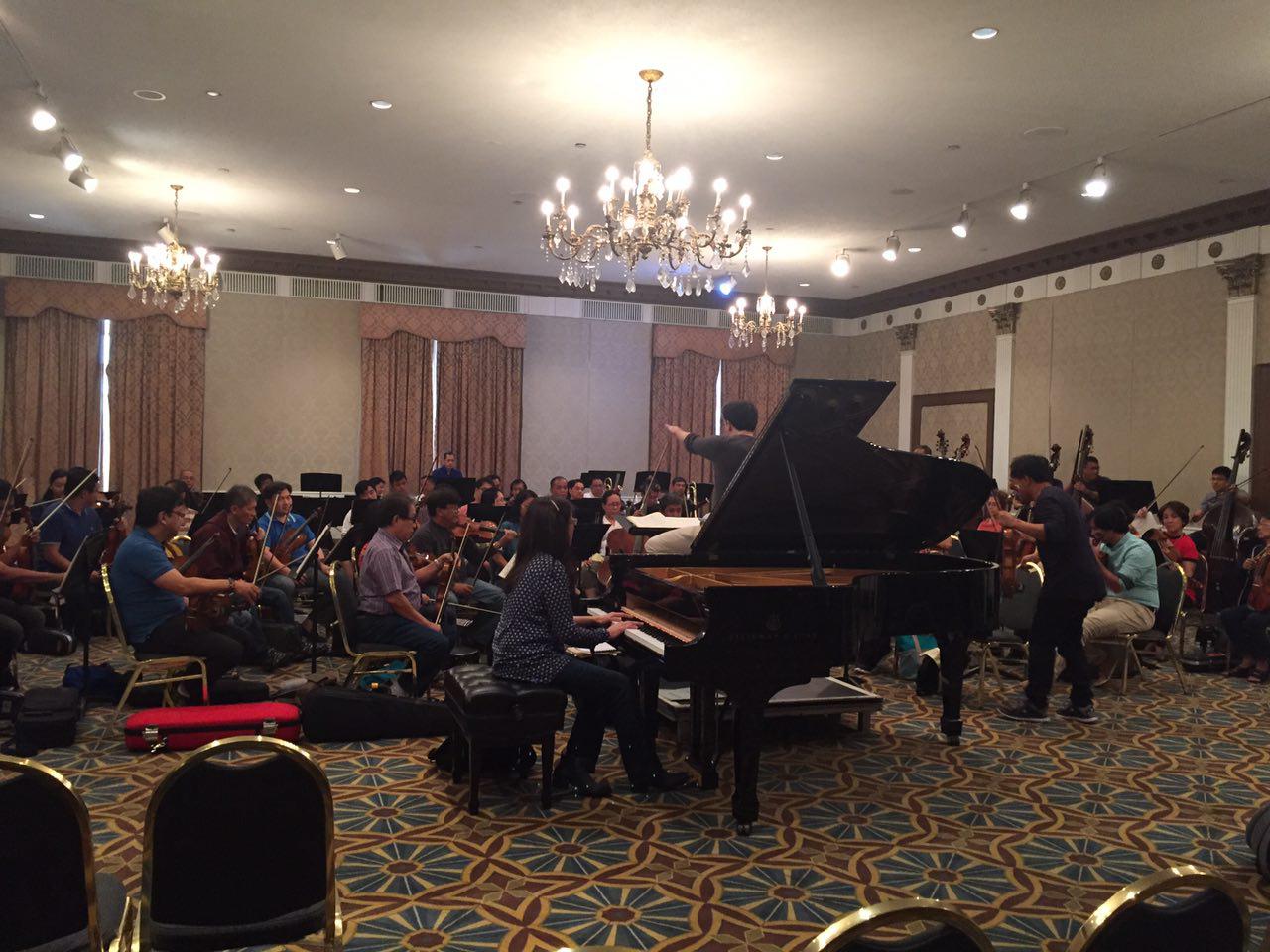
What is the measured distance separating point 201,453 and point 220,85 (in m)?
6.84

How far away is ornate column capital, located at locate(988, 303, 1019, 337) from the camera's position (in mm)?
11781

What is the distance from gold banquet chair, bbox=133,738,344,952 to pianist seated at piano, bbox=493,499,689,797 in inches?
80.8

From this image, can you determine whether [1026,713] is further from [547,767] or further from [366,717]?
[366,717]

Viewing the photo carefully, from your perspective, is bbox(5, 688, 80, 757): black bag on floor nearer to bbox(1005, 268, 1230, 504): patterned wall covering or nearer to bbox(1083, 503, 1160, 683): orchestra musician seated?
bbox(1083, 503, 1160, 683): orchestra musician seated

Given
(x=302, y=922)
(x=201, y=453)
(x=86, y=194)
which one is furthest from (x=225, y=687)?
(x=201, y=453)

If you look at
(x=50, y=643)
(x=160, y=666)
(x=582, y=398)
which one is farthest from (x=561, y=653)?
(x=582, y=398)

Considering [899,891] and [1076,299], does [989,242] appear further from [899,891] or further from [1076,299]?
[899,891]

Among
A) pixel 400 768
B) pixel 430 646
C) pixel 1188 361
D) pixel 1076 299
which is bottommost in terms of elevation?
pixel 400 768

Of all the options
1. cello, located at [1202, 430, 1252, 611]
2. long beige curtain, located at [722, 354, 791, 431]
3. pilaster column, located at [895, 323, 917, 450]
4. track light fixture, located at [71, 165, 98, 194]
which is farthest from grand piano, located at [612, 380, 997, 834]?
long beige curtain, located at [722, 354, 791, 431]

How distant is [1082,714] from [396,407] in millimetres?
9804

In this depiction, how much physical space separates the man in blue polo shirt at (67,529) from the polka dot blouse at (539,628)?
13.8 feet

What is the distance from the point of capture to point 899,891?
3.34 m

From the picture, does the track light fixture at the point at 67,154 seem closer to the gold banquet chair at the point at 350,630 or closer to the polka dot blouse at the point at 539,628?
the gold banquet chair at the point at 350,630

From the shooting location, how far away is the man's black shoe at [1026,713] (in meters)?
5.61
